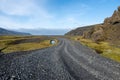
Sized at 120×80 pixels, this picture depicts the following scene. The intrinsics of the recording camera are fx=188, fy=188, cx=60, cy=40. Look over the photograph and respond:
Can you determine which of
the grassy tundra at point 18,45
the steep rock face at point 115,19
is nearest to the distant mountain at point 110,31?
the steep rock face at point 115,19

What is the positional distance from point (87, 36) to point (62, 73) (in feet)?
495

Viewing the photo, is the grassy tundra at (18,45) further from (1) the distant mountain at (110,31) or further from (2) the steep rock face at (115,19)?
(2) the steep rock face at (115,19)

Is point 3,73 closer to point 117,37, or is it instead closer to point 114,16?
point 117,37

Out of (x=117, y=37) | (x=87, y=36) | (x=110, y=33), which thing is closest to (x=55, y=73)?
(x=117, y=37)

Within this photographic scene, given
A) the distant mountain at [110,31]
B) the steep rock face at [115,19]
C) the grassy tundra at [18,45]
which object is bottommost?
the grassy tundra at [18,45]

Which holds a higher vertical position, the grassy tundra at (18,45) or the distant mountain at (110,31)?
the distant mountain at (110,31)

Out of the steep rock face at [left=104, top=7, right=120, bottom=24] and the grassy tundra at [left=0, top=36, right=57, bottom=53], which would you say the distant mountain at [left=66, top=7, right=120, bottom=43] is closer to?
the steep rock face at [left=104, top=7, right=120, bottom=24]

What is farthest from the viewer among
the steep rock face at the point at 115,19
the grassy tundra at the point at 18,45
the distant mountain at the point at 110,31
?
the steep rock face at the point at 115,19

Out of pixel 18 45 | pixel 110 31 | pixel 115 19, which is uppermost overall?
pixel 115 19

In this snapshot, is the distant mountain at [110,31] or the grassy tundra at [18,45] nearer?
the grassy tundra at [18,45]

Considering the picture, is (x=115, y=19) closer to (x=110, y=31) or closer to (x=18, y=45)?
(x=110, y=31)

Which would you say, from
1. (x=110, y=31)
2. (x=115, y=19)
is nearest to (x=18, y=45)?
(x=110, y=31)

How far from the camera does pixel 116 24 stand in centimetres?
14288

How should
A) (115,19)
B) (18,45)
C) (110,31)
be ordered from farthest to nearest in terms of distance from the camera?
1. (115,19)
2. (110,31)
3. (18,45)
